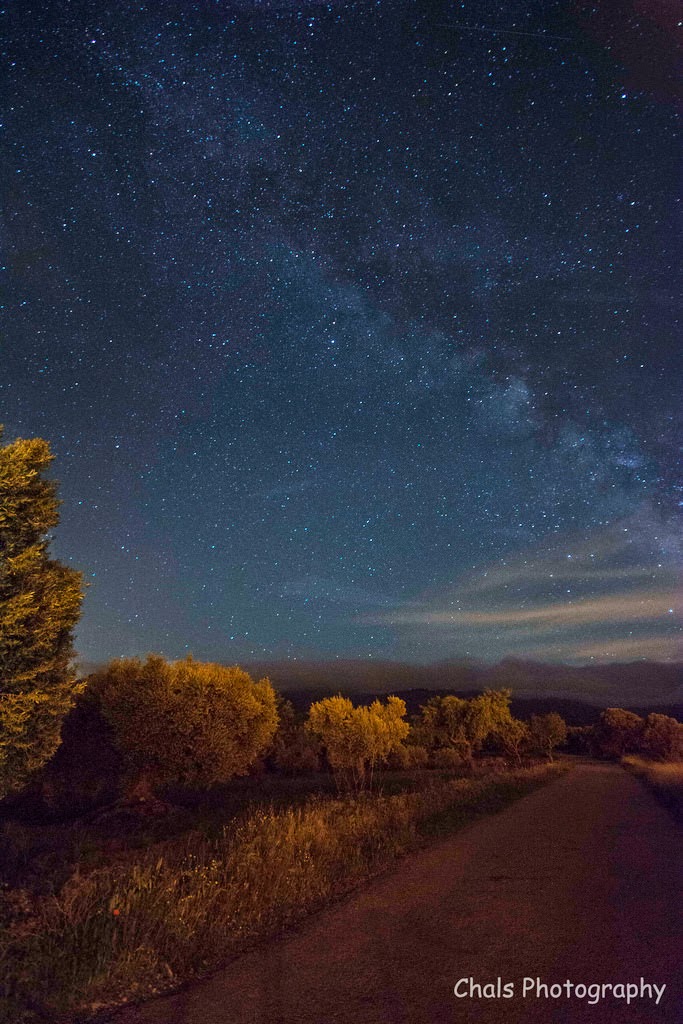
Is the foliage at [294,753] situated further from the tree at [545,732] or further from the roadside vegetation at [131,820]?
Answer: the tree at [545,732]

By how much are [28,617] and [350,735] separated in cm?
2651

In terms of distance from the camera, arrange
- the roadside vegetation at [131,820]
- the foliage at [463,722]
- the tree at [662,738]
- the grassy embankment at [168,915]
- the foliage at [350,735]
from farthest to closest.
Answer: the tree at [662,738] → the foliage at [463,722] → the foliage at [350,735] → the roadside vegetation at [131,820] → the grassy embankment at [168,915]

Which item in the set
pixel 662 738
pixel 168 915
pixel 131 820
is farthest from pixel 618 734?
pixel 168 915

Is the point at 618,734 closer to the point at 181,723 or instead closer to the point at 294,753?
the point at 294,753

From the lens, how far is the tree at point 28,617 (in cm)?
1008

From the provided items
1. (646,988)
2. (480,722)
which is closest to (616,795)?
(646,988)

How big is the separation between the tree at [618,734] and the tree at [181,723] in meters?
72.7

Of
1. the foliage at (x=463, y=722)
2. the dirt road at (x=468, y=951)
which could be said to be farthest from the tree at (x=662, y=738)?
the dirt road at (x=468, y=951)

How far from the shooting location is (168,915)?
585 cm

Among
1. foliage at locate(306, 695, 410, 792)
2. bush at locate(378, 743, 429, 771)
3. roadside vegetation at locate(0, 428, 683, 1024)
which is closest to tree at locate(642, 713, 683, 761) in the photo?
bush at locate(378, 743, 429, 771)

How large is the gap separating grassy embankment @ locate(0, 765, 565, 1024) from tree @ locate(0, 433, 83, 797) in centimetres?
306

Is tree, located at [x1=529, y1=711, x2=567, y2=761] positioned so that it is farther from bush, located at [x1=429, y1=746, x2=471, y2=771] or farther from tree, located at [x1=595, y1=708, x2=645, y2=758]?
bush, located at [x1=429, y1=746, x2=471, y2=771]

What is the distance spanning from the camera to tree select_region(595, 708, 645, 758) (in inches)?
3207

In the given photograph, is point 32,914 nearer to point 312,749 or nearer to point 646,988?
point 646,988
